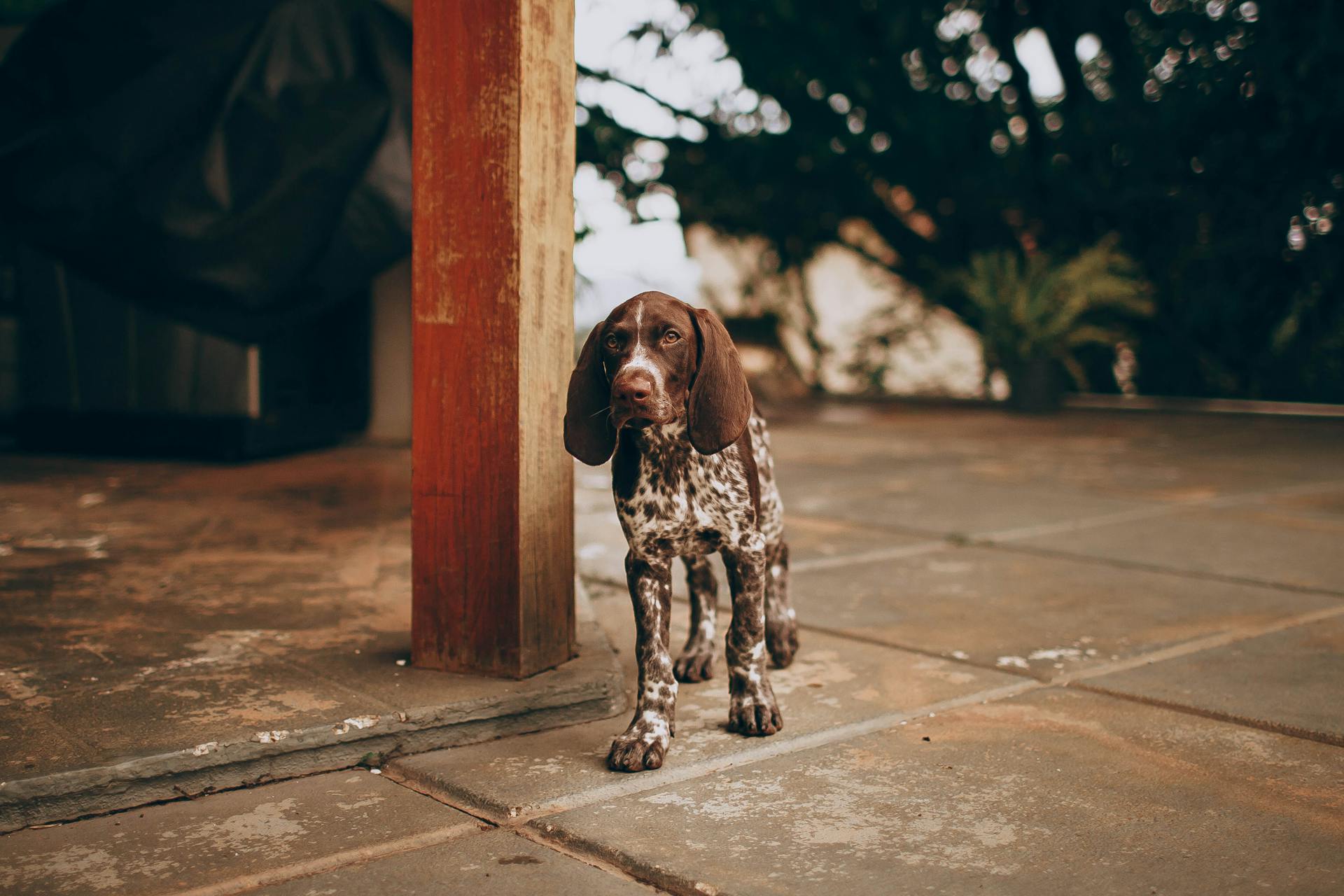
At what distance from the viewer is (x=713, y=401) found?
3.06 metres

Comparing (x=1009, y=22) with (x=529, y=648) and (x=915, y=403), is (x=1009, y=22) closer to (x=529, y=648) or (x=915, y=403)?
(x=915, y=403)

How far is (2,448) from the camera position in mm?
8586

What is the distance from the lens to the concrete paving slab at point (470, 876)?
2326 millimetres

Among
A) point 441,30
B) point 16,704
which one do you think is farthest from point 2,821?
point 441,30

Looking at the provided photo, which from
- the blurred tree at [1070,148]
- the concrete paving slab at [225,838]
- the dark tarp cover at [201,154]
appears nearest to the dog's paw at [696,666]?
the concrete paving slab at [225,838]

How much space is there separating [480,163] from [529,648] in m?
1.34

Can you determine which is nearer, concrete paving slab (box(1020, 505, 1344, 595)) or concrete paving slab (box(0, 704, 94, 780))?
concrete paving slab (box(0, 704, 94, 780))

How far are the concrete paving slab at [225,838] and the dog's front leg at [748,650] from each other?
0.84 m

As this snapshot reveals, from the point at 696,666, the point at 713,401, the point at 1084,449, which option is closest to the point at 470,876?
the point at 713,401

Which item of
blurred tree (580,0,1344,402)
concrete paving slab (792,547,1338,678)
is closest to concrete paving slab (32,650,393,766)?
concrete paving slab (792,547,1338,678)

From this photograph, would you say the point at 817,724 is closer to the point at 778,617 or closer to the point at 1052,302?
the point at 778,617

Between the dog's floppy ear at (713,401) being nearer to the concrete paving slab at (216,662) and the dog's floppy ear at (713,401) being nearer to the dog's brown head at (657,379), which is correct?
the dog's brown head at (657,379)

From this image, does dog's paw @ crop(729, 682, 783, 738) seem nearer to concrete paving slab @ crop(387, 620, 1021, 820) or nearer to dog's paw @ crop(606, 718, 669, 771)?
concrete paving slab @ crop(387, 620, 1021, 820)

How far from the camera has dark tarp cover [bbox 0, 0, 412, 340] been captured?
21.5ft
